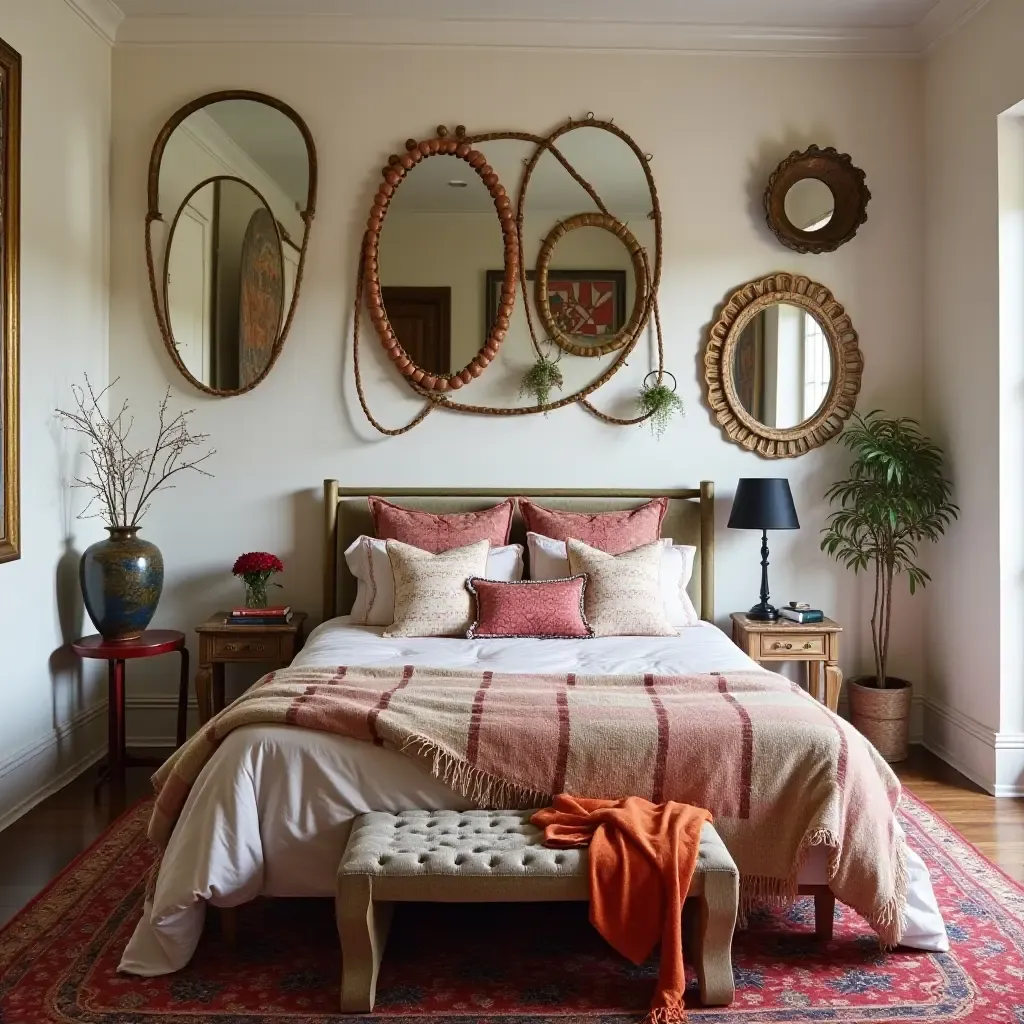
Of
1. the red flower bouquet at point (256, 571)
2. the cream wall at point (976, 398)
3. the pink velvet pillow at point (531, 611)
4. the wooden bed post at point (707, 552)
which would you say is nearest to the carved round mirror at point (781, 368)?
the wooden bed post at point (707, 552)

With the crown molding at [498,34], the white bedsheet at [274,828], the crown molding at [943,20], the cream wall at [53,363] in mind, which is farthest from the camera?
the crown molding at [498,34]

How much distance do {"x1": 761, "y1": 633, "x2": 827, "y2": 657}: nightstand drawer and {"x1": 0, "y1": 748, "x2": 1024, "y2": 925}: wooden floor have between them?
64cm

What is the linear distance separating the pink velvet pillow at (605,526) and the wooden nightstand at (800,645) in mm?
603

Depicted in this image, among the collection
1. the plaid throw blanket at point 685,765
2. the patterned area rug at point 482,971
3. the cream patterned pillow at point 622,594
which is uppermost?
the cream patterned pillow at point 622,594

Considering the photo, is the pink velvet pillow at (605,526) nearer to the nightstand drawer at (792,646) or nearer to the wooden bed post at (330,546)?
the nightstand drawer at (792,646)

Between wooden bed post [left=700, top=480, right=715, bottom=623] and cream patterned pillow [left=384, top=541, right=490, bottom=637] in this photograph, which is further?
wooden bed post [left=700, top=480, right=715, bottom=623]

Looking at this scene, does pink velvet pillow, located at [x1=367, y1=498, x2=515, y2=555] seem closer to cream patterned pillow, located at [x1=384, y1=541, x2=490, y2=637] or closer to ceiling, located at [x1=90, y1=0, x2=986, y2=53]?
cream patterned pillow, located at [x1=384, y1=541, x2=490, y2=637]

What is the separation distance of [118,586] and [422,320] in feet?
5.88

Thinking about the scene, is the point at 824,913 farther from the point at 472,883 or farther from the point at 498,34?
the point at 498,34

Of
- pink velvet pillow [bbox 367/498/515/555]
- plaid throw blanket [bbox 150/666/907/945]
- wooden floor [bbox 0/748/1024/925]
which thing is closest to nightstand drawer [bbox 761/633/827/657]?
wooden floor [bbox 0/748/1024/925]

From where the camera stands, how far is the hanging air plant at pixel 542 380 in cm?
479

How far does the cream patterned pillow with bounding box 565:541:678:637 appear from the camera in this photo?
4.15 meters

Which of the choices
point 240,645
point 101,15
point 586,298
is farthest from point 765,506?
point 101,15

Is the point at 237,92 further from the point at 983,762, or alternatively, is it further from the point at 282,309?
the point at 983,762
